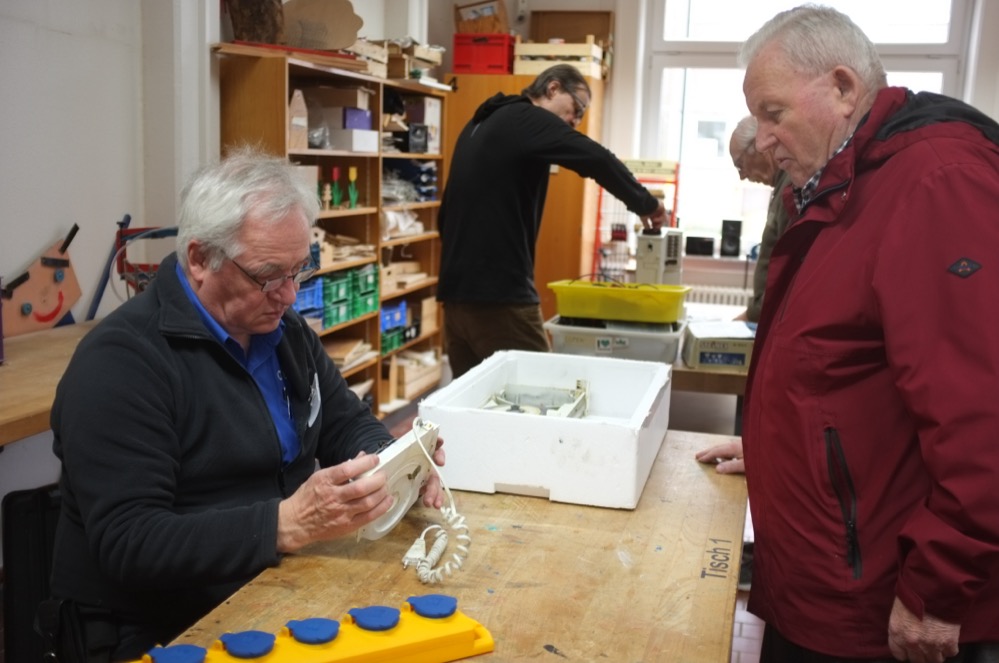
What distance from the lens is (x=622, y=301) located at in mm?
3248

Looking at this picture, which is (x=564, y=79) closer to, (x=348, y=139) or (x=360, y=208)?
(x=348, y=139)

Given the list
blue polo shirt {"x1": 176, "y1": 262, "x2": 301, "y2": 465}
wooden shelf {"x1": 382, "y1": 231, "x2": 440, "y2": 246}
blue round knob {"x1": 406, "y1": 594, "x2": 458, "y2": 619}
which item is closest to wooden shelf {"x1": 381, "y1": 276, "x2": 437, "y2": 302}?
wooden shelf {"x1": 382, "y1": 231, "x2": 440, "y2": 246}

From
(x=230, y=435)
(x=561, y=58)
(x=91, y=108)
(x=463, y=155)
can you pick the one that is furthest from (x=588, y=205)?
(x=230, y=435)

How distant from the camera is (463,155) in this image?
3406 millimetres

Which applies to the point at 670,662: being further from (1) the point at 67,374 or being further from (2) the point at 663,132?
(2) the point at 663,132

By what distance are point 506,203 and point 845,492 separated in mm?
2149

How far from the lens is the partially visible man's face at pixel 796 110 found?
1.44 meters

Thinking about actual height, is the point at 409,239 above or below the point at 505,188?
below

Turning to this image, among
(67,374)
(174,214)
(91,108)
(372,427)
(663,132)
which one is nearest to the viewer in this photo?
(67,374)

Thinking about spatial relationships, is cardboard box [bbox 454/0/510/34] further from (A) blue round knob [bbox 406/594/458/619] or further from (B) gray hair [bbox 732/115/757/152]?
(A) blue round knob [bbox 406/594/458/619]

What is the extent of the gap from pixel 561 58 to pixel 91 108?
130 inches

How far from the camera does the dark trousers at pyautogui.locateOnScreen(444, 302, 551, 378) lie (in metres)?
3.39

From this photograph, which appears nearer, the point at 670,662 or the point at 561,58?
the point at 670,662

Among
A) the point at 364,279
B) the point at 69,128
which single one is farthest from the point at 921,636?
the point at 364,279
